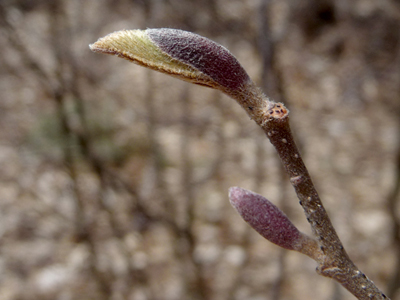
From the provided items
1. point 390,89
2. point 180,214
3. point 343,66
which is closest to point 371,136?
point 390,89

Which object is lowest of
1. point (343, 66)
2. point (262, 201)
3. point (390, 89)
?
point (262, 201)

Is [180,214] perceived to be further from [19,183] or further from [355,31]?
[355,31]

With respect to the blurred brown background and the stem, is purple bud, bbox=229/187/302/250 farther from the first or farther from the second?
the blurred brown background

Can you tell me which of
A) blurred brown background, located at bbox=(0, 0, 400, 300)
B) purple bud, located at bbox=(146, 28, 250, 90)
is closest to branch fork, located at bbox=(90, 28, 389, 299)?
purple bud, located at bbox=(146, 28, 250, 90)

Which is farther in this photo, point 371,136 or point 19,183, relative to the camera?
point 371,136

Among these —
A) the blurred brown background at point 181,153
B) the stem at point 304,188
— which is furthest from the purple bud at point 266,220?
the blurred brown background at point 181,153

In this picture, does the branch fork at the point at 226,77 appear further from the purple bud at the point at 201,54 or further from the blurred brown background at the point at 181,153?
the blurred brown background at the point at 181,153
